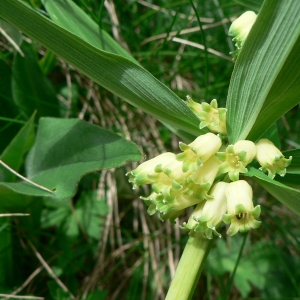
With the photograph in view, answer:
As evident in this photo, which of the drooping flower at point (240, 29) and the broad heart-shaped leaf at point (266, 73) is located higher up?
the drooping flower at point (240, 29)

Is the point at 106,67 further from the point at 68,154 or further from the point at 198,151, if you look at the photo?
the point at 68,154

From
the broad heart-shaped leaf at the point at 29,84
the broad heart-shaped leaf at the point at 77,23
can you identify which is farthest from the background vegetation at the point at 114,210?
the broad heart-shaped leaf at the point at 77,23

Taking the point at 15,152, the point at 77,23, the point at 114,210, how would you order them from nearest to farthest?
the point at 77,23, the point at 15,152, the point at 114,210

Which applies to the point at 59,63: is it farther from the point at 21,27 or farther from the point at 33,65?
the point at 21,27

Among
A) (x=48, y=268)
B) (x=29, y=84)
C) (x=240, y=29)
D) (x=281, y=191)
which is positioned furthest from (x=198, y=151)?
(x=29, y=84)

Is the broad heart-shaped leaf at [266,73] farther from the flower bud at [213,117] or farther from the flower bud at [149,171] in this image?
the flower bud at [149,171]

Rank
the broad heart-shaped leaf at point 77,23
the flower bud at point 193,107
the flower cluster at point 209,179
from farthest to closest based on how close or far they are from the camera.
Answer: the broad heart-shaped leaf at point 77,23 < the flower bud at point 193,107 < the flower cluster at point 209,179

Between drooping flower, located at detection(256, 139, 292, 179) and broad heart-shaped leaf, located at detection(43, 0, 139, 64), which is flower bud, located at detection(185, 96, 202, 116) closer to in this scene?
drooping flower, located at detection(256, 139, 292, 179)
